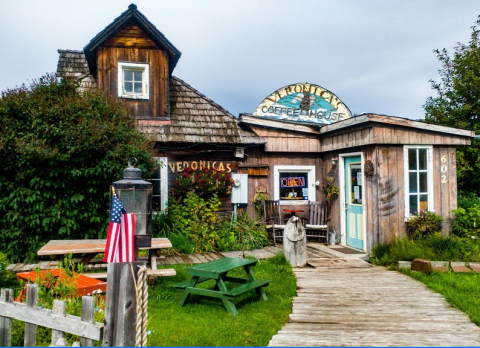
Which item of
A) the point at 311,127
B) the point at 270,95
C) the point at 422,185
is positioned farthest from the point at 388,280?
the point at 270,95

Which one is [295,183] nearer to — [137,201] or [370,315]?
[370,315]

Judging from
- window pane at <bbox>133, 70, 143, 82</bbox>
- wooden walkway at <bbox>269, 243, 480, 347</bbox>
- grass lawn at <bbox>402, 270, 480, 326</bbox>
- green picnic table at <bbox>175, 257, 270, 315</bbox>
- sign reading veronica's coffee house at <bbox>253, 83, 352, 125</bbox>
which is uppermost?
window pane at <bbox>133, 70, 143, 82</bbox>

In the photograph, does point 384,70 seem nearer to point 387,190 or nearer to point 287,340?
point 387,190

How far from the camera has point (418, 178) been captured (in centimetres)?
895

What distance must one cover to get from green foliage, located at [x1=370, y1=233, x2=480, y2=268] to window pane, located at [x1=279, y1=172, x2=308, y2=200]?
3.27 m

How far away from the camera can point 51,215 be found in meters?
7.68

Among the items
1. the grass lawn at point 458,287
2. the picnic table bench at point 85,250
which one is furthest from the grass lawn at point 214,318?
the grass lawn at point 458,287

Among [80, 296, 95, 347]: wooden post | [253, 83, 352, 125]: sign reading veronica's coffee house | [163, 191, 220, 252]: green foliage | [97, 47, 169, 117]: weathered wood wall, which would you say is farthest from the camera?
[253, 83, 352, 125]: sign reading veronica's coffee house

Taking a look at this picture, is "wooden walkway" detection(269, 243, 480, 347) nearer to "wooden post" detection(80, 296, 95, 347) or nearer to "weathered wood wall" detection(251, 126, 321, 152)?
"wooden post" detection(80, 296, 95, 347)

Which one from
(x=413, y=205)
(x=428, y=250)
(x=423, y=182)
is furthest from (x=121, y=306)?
(x=423, y=182)

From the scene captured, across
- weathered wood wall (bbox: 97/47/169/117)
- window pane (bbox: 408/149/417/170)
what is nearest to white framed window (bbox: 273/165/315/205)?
window pane (bbox: 408/149/417/170)

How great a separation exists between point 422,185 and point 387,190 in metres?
0.96

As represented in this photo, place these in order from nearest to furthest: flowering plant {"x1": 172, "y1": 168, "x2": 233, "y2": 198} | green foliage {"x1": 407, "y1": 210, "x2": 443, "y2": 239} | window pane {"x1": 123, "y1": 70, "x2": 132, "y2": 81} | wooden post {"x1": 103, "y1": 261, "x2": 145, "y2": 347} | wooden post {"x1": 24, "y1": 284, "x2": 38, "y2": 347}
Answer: wooden post {"x1": 103, "y1": 261, "x2": 145, "y2": 347} < wooden post {"x1": 24, "y1": 284, "x2": 38, "y2": 347} < green foliage {"x1": 407, "y1": 210, "x2": 443, "y2": 239} < flowering plant {"x1": 172, "y1": 168, "x2": 233, "y2": 198} < window pane {"x1": 123, "y1": 70, "x2": 132, "y2": 81}

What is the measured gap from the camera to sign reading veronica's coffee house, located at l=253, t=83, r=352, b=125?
40.2ft
